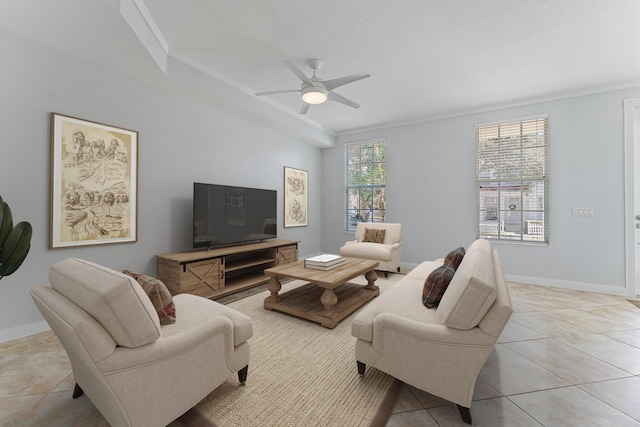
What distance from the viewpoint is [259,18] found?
240cm

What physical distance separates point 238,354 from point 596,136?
5.24 meters

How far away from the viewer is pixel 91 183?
2.68 m

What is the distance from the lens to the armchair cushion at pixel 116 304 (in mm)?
1098

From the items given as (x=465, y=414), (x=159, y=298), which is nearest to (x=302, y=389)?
(x=465, y=414)

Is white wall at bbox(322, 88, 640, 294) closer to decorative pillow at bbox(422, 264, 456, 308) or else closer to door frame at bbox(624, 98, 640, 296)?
door frame at bbox(624, 98, 640, 296)

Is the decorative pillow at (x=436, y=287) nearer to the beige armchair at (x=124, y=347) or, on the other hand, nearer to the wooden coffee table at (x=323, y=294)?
the wooden coffee table at (x=323, y=294)

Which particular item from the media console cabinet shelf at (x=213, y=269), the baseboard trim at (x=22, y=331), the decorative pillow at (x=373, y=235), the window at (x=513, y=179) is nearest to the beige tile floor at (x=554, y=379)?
the window at (x=513, y=179)

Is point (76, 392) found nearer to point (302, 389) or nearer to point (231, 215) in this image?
point (302, 389)

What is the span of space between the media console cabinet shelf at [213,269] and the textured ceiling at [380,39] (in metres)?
2.09

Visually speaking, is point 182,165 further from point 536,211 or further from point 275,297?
point 536,211

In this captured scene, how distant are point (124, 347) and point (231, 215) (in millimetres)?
2731

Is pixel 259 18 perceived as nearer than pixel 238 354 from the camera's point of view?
No

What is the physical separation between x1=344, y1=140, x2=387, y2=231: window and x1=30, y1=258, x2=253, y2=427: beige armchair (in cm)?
461

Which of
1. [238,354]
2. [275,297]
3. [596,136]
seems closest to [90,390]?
[238,354]
